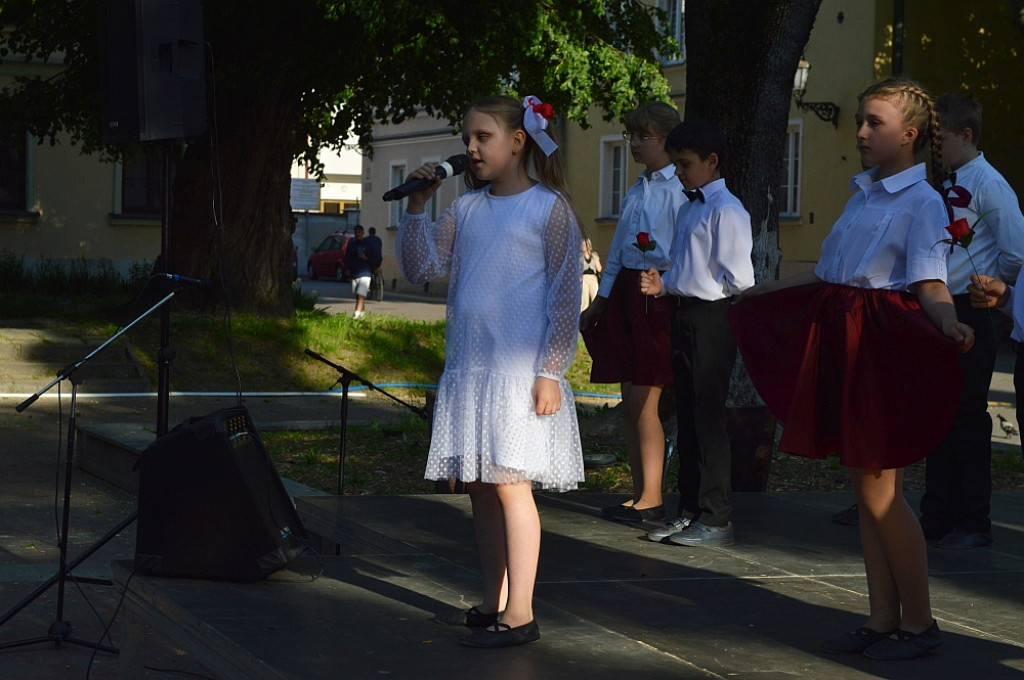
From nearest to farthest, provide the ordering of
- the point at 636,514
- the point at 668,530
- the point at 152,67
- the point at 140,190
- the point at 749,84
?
the point at 668,530 → the point at 636,514 → the point at 152,67 → the point at 749,84 → the point at 140,190

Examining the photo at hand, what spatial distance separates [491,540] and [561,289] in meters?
0.81

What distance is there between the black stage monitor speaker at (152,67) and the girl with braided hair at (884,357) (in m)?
3.75

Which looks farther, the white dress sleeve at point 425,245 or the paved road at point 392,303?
the paved road at point 392,303

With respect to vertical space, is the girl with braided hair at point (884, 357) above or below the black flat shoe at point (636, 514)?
above

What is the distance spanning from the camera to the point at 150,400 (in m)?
13.6

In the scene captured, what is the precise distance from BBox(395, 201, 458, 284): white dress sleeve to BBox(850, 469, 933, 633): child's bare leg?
4.67ft

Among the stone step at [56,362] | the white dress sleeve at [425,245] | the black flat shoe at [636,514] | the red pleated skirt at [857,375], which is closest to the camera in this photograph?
the red pleated skirt at [857,375]

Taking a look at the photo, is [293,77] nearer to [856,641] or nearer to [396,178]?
[856,641]

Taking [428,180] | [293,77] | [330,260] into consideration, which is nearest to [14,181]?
[293,77]

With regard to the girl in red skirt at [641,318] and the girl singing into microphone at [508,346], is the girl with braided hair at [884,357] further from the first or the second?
the girl in red skirt at [641,318]

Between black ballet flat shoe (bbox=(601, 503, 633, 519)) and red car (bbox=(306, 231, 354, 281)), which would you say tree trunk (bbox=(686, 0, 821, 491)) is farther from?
red car (bbox=(306, 231, 354, 281))

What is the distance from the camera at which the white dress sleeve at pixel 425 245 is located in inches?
168

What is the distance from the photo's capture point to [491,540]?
166 inches

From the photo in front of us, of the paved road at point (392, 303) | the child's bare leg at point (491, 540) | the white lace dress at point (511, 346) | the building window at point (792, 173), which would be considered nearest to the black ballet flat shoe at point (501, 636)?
the child's bare leg at point (491, 540)
